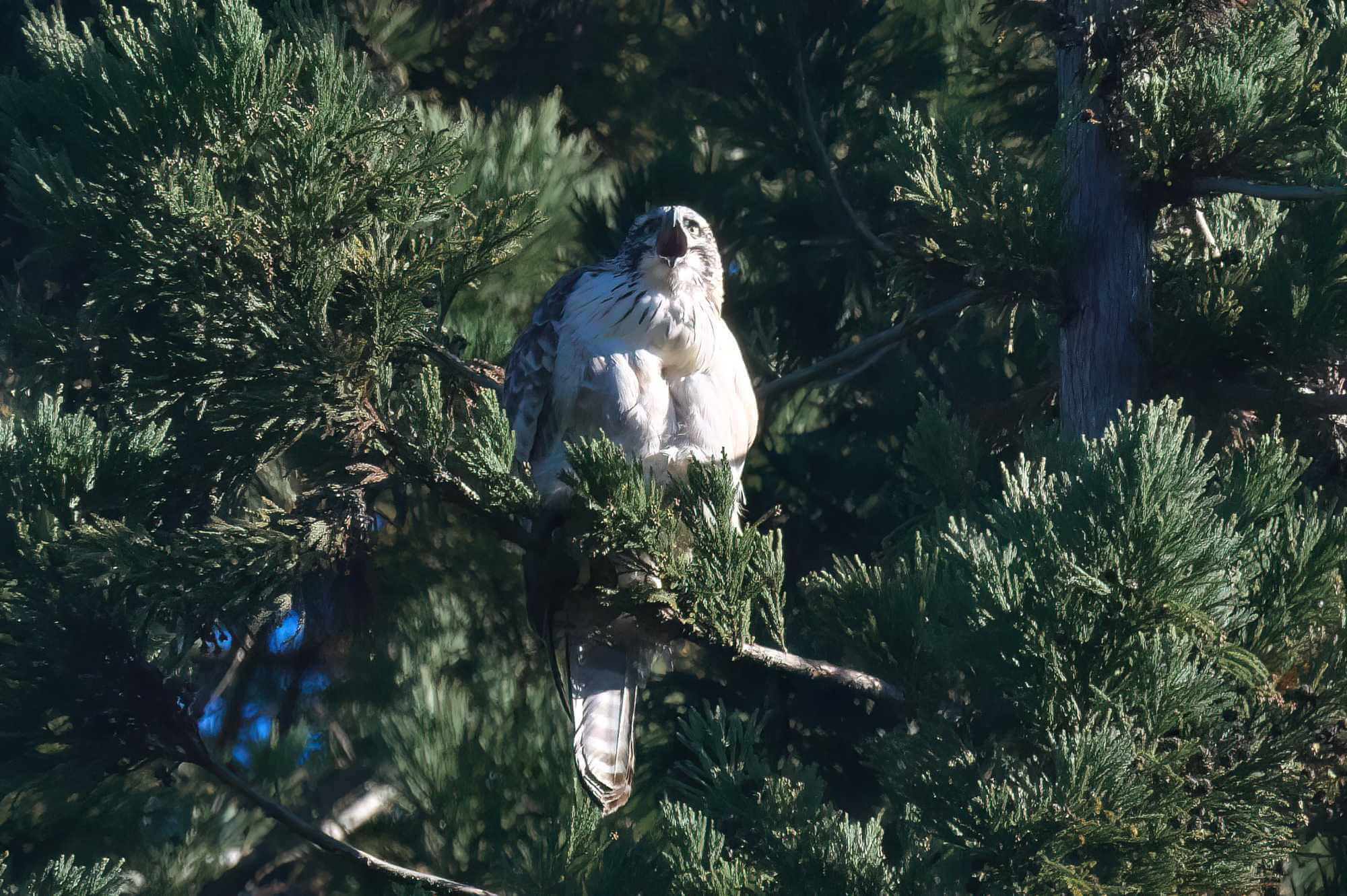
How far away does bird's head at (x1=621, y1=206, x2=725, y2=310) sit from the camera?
12.2 feet

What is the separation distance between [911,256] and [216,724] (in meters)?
3.08

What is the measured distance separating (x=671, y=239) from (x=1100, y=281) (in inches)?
45.5

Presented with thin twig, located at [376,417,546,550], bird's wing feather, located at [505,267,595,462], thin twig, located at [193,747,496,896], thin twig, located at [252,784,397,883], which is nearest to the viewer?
thin twig, located at [376,417,546,550]

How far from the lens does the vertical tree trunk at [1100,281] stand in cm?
336

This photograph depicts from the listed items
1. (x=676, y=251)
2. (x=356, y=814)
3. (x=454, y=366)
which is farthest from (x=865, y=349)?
(x=356, y=814)

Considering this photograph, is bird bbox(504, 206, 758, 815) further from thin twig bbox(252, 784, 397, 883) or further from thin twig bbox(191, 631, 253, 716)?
thin twig bbox(191, 631, 253, 716)

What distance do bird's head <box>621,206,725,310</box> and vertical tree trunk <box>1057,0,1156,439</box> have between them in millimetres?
1006

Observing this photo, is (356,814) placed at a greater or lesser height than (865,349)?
lesser

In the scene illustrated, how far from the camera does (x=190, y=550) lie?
2.59 m

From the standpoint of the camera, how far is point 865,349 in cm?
399

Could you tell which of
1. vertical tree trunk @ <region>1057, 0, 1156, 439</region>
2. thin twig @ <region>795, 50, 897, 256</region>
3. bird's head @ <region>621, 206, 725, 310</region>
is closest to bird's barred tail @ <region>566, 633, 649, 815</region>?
bird's head @ <region>621, 206, 725, 310</region>

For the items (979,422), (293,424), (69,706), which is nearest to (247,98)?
(293,424)

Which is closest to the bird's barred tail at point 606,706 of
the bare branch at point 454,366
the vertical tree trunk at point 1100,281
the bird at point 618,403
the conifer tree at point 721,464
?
the bird at point 618,403

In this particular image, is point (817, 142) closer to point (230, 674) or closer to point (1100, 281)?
point (1100, 281)
